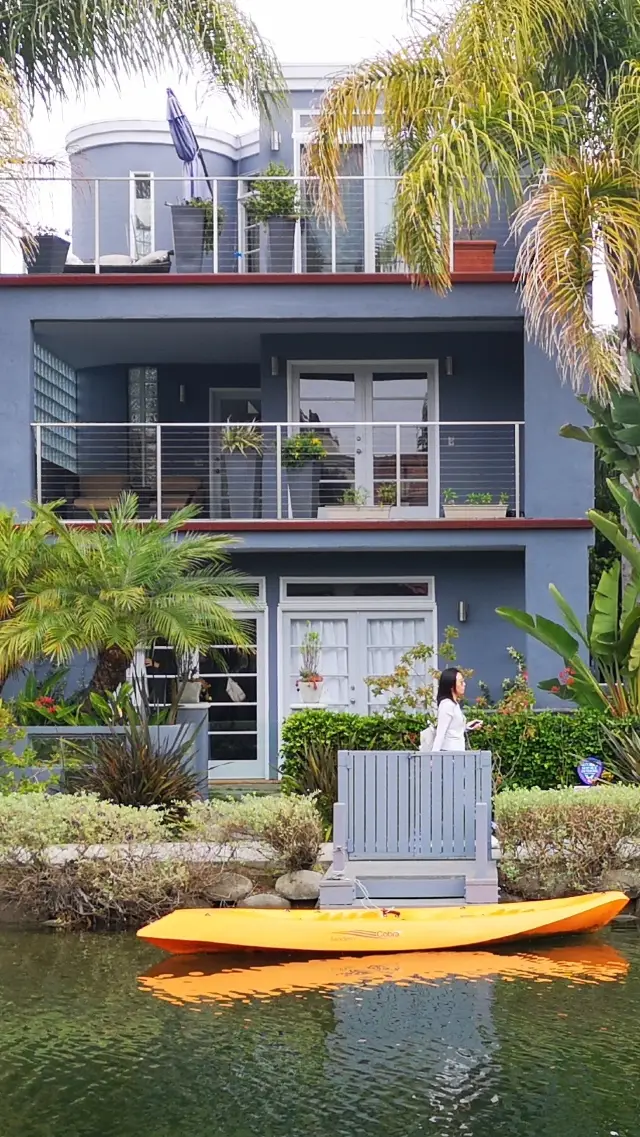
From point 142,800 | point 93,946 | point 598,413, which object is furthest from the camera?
point 598,413

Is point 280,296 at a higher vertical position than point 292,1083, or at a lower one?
higher

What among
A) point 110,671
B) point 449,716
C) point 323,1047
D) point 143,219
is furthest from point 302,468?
point 323,1047

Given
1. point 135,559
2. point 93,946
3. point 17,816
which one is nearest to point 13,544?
point 135,559

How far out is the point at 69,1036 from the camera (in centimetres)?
820

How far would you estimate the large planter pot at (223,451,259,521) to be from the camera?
18953 mm

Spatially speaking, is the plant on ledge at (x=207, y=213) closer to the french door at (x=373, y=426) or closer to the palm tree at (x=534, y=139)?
the french door at (x=373, y=426)

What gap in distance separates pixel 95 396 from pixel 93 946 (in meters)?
12.7

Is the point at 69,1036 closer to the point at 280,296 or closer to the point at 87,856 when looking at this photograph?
the point at 87,856

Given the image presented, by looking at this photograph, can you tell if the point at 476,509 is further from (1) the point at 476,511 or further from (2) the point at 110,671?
(2) the point at 110,671

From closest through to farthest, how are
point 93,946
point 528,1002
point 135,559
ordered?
point 528,1002
point 93,946
point 135,559

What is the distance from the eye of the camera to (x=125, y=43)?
683 inches

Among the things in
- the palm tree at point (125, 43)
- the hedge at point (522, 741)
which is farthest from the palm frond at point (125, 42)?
the hedge at point (522, 741)

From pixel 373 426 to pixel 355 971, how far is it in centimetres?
1025

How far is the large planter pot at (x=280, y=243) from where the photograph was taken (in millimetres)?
18766
